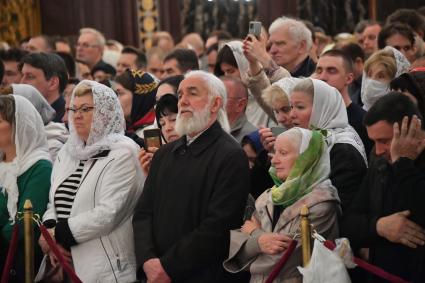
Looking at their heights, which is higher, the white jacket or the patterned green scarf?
the patterned green scarf

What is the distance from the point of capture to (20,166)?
7.74 metres

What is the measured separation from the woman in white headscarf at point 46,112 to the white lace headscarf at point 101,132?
126 centimetres

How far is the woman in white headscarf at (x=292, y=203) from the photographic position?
6316 millimetres

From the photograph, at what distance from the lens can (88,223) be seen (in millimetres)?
7039

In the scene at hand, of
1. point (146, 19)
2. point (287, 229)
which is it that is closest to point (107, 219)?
point (287, 229)

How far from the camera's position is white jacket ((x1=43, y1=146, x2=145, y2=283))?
7.05 m

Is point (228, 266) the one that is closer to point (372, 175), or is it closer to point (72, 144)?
point (372, 175)

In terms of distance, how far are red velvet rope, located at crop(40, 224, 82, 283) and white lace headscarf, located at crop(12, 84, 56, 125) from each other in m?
2.17

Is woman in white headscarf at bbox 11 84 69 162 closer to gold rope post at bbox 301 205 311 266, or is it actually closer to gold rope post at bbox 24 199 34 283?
gold rope post at bbox 24 199 34 283

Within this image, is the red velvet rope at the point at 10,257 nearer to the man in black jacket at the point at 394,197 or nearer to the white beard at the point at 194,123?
the white beard at the point at 194,123

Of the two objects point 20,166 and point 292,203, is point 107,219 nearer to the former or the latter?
point 20,166

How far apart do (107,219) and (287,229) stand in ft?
4.35

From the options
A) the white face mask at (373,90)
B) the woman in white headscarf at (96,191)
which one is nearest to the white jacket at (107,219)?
the woman in white headscarf at (96,191)

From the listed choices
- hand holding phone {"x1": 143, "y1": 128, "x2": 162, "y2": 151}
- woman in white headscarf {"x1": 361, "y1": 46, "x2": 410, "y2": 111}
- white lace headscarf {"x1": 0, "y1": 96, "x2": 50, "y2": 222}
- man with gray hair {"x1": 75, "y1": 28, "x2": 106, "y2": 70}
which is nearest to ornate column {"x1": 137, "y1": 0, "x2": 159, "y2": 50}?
man with gray hair {"x1": 75, "y1": 28, "x2": 106, "y2": 70}
